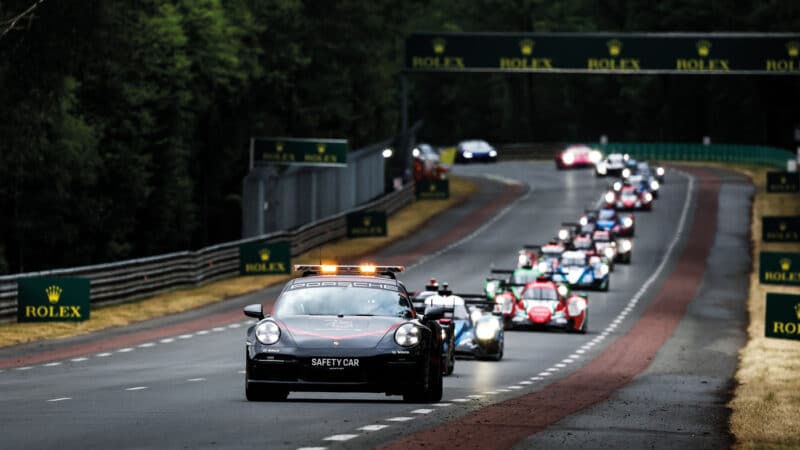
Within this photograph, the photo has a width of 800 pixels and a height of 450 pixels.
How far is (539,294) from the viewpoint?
39.2 m

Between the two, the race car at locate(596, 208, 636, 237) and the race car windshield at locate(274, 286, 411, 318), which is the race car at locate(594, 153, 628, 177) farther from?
the race car windshield at locate(274, 286, 411, 318)

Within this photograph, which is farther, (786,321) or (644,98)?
(644,98)

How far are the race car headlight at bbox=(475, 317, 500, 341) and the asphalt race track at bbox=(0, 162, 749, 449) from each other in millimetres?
477

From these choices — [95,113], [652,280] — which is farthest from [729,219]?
[95,113]

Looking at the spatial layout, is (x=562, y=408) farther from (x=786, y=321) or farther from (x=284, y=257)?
(x=284, y=257)

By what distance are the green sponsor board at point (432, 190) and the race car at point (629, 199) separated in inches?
362

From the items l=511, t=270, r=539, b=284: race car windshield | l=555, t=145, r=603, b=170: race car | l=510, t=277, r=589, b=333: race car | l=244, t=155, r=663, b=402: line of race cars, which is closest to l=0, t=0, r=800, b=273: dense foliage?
l=511, t=270, r=539, b=284: race car windshield

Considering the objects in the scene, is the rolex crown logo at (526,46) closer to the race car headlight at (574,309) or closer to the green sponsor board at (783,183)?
the green sponsor board at (783,183)

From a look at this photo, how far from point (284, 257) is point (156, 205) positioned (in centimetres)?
2546

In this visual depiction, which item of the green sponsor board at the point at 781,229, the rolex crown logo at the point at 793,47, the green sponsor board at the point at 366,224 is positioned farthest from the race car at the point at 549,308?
the rolex crown logo at the point at 793,47

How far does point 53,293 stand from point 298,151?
25712 millimetres

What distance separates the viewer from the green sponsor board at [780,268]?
45.7 metres

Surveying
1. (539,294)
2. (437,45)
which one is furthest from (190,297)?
(437,45)

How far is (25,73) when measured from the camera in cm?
3728
